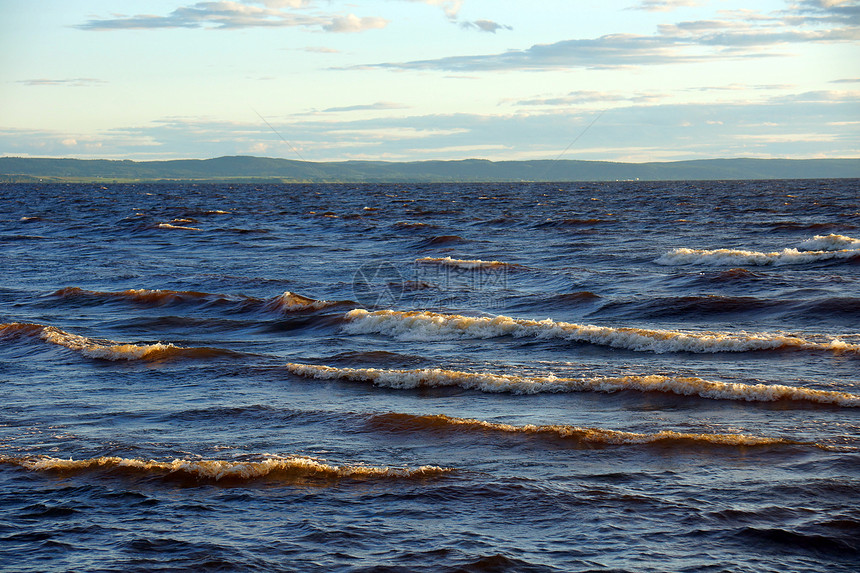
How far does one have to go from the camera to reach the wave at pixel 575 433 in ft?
29.9

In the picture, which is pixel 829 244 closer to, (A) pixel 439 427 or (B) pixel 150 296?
(B) pixel 150 296

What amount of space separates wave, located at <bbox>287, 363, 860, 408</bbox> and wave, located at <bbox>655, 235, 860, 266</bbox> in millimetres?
18017

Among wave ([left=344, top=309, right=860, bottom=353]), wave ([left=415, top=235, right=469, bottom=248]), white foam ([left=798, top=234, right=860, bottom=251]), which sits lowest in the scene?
wave ([left=344, top=309, right=860, bottom=353])

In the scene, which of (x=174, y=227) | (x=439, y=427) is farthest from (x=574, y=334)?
(x=174, y=227)

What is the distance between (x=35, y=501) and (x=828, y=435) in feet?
27.9

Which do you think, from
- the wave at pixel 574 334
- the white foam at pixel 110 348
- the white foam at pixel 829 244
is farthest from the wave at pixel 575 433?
the white foam at pixel 829 244

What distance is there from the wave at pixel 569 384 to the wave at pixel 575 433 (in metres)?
1.87

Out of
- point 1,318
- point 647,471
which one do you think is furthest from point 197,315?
point 647,471

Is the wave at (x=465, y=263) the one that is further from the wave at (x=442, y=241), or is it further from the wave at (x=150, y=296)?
the wave at (x=150, y=296)

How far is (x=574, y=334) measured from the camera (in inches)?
644

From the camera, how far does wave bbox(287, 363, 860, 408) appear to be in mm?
10844

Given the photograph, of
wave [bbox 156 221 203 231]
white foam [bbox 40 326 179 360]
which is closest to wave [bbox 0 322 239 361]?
white foam [bbox 40 326 179 360]

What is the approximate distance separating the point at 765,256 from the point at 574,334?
1524 centimetres

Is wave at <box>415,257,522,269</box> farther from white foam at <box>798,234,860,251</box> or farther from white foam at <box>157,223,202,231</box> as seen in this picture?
white foam at <box>157,223,202,231</box>
